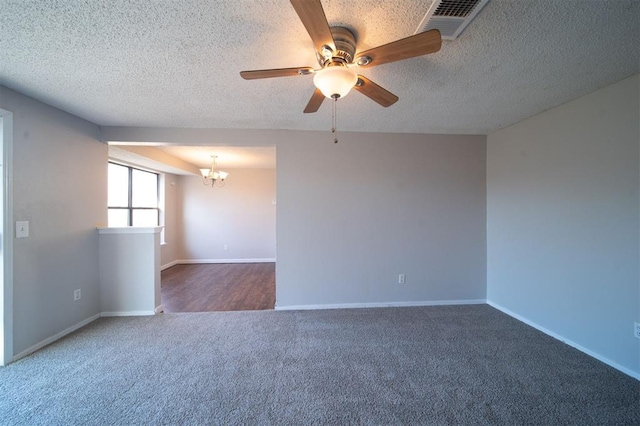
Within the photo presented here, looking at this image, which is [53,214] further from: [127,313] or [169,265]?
[169,265]

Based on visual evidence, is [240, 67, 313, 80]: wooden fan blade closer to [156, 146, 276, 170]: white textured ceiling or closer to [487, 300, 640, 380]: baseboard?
[156, 146, 276, 170]: white textured ceiling

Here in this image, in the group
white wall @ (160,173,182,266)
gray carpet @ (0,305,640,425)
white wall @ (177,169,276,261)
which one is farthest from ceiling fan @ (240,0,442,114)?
white wall @ (160,173,182,266)

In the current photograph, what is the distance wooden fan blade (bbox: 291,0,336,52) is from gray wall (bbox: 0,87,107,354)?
264 cm

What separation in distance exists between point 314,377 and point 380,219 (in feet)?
6.45

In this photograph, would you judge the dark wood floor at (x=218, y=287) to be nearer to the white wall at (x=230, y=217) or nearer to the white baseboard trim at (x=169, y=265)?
the white baseboard trim at (x=169, y=265)

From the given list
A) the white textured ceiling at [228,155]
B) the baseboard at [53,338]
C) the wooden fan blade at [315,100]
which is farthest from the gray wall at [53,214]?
the wooden fan blade at [315,100]

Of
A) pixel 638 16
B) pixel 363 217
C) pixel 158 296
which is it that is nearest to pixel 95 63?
pixel 158 296

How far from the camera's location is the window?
435 cm

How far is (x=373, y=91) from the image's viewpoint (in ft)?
5.26

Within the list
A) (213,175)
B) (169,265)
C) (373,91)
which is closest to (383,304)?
(373,91)

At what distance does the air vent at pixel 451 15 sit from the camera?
1.16 m

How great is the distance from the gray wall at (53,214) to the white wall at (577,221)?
16.0ft

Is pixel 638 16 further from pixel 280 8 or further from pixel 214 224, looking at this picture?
pixel 214 224

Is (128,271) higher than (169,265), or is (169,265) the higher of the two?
(128,271)
